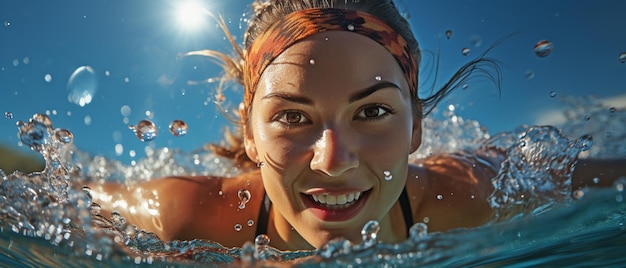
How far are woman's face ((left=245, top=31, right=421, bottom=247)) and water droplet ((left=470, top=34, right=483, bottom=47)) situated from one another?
3.80ft

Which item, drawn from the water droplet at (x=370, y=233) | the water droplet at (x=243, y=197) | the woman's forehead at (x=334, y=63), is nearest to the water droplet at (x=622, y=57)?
the woman's forehead at (x=334, y=63)

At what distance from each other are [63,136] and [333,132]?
1442mm

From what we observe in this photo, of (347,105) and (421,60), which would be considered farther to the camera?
(421,60)

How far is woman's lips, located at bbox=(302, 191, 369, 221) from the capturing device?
2.85m

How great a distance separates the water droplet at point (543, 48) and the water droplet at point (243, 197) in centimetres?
194

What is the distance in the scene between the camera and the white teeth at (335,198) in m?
2.84

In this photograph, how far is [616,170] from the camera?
3.51m

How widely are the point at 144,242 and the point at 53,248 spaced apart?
0.47m

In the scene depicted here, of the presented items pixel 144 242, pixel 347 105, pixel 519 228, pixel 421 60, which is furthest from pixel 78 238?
pixel 421 60

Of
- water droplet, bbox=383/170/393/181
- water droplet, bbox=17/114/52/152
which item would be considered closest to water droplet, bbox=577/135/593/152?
water droplet, bbox=383/170/393/181

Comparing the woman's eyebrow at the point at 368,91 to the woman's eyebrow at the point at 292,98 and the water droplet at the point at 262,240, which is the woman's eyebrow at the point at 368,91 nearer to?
the woman's eyebrow at the point at 292,98

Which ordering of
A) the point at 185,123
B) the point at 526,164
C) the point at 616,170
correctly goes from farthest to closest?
the point at 185,123 → the point at 526,164 → the point at 616,170

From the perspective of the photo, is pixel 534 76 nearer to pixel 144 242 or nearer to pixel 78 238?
pixel 144 242

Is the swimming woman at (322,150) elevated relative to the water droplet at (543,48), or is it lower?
lower
